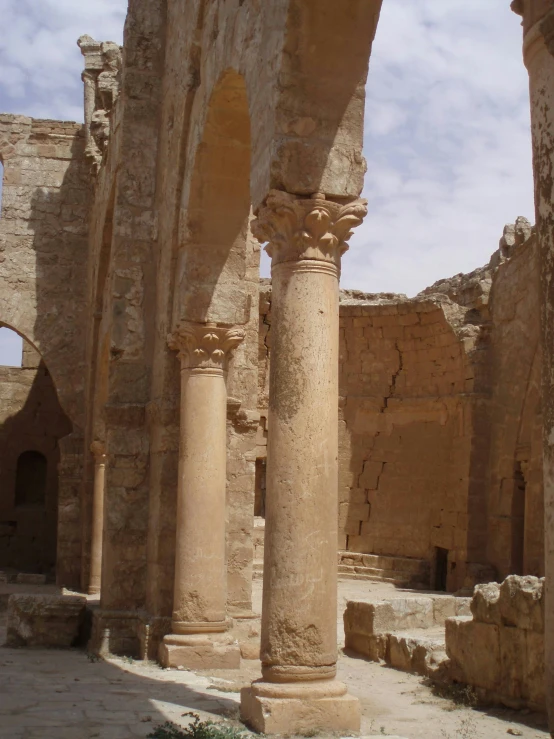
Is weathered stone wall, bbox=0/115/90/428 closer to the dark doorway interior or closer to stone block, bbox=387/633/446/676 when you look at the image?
the dark doorway interior

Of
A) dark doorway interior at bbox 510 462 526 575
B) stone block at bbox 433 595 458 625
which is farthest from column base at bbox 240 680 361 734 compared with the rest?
dark doorway interior at bbox 510 462 526 575

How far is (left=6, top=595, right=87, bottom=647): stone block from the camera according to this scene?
1044 cm

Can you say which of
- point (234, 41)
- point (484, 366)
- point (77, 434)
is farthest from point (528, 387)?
point (234, 41)

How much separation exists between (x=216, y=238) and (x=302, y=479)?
13.8ft

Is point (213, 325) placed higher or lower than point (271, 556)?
higher

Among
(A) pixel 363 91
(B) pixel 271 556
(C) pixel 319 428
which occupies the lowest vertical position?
(B) pixel 271 556

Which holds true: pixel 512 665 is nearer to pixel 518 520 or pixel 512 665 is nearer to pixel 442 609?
pixel 442 609

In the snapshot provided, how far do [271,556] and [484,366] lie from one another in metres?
12.0

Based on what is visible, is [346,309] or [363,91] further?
[346,309]

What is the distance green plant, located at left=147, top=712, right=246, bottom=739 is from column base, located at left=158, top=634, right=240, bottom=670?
2887 mm

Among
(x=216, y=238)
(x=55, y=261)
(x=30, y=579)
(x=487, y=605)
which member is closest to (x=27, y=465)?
(x=30, y=579)

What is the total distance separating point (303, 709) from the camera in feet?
18.4

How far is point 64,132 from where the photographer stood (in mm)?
18016

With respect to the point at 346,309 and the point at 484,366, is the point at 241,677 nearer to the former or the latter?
the point at 484,366
